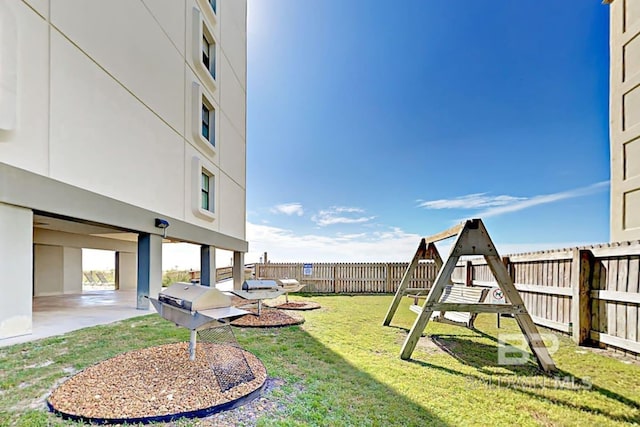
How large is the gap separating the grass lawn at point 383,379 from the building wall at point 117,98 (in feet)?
9.72

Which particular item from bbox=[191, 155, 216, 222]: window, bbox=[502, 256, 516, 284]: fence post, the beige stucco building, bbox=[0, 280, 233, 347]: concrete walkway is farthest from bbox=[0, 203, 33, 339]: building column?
bbox=[502, 256, 516, 284]: fence post

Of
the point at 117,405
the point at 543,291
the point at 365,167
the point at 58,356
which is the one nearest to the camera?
the point at 117,405

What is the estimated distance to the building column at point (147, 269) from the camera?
7480 millimetres

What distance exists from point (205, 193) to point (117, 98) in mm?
4580

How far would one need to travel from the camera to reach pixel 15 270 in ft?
14.4

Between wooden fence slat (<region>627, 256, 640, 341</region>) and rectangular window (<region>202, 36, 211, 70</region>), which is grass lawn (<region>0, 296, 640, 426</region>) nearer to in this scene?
wooden fence slat (<region>627, 256, 640, 341</region>)

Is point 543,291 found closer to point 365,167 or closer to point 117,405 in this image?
point 117,405

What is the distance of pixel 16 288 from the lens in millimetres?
4387

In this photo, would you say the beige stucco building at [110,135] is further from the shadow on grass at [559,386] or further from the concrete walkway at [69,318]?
the shadow on grass at [559,386]

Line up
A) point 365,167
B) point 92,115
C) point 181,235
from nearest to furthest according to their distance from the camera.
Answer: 1. point 92,115
2. point 181,235
3. point 365,167

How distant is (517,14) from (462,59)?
1740 millimetres

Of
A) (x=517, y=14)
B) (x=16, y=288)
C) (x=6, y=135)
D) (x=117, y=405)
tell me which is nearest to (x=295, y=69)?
(x=517, y=14)

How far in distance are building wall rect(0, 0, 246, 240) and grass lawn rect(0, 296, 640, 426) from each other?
2.96m

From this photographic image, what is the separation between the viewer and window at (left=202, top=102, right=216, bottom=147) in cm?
1080
